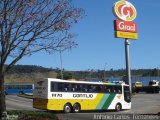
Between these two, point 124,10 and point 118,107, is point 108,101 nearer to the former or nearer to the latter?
point 118,107

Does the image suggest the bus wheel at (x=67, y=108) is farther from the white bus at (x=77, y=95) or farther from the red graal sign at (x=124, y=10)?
the red graal sign at (x=124, y=10)

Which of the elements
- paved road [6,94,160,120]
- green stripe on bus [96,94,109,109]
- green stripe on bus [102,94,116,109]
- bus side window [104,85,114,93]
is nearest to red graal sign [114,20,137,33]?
paved road [6,94,160,120]

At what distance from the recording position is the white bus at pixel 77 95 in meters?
29.9

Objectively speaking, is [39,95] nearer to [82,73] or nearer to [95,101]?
[95,101]

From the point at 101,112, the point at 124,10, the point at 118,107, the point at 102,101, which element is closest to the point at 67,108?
the point at 101,112

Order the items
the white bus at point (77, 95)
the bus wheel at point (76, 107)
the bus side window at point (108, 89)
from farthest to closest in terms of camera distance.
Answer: the bus side window at point (108, 89), the bus wheel at point (76, 107), the white bus at point (77, 95)

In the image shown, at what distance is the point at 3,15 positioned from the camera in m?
17.4

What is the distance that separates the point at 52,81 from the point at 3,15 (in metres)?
13.3

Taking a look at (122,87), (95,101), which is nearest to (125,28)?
(122,87)

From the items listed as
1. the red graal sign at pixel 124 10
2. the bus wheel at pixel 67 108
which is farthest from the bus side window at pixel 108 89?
the red graal sign at pixel 124 10

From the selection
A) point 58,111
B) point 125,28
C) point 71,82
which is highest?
point 125,28

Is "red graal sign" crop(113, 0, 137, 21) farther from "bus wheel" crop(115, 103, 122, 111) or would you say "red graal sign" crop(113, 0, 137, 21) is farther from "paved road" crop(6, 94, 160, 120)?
"bus wheel" crop(115, 103, 122, 111)

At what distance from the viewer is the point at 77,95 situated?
32188 mm

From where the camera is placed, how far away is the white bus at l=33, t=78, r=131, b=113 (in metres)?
29.9
